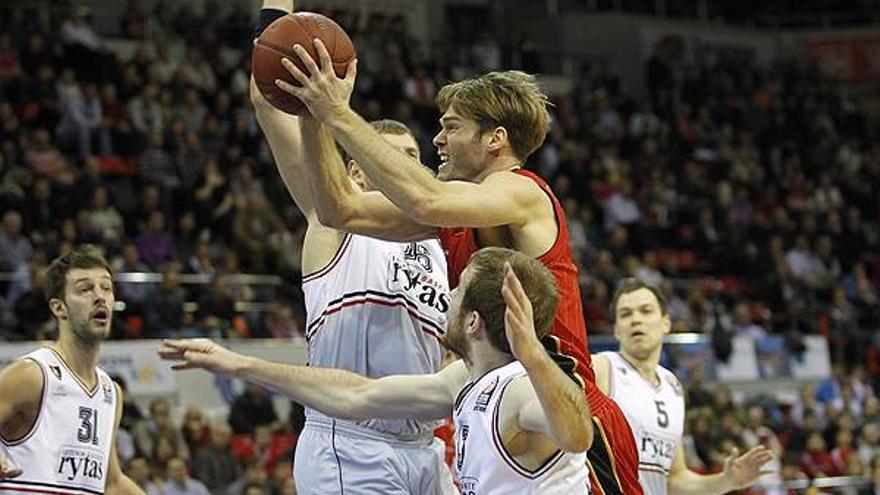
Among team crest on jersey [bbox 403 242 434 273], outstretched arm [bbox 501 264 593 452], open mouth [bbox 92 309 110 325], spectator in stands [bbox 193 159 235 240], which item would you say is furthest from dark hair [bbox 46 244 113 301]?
spectator in stands [bbox 193 159 235 240]

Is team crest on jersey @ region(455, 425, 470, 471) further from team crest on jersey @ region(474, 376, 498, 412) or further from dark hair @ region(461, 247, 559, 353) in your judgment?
dark hair @ region(461, 247, 559, 353)

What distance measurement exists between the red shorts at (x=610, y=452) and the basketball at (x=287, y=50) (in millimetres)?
1332

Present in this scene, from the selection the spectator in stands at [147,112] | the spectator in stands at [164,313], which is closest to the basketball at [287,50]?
the spectator in stands at [164,313]

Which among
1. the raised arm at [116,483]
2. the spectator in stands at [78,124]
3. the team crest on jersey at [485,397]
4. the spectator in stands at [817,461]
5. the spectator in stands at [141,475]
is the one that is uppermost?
the spectator in stands at [78,124]

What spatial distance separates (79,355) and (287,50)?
2698 mm

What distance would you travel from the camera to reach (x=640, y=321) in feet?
26.1

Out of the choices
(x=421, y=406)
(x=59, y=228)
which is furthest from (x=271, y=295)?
(x=421, y=406)

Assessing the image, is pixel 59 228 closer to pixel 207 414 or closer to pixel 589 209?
pixel 207 414

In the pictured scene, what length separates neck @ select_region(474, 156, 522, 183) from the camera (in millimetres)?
5020

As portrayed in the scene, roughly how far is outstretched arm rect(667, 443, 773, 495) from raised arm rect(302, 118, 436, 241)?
240 centimetres

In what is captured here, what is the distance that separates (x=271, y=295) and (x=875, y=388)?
8.67m

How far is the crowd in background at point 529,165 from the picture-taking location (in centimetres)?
1423

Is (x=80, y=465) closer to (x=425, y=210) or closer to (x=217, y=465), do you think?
(x=425, y=210)

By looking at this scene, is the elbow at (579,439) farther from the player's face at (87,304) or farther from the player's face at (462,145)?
the player's face at (87,304)
